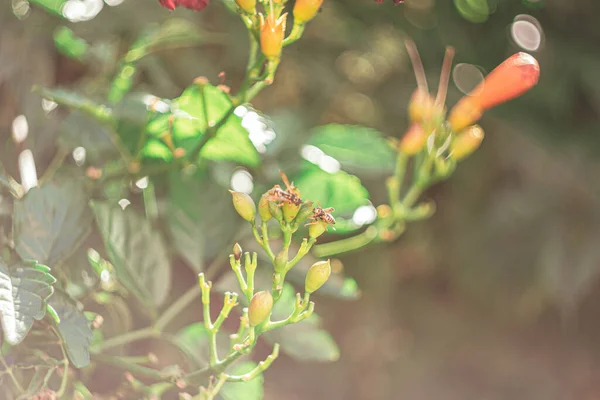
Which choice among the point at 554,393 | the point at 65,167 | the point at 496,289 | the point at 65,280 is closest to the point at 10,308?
the point at 65,280

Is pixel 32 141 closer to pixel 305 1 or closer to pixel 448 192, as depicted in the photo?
pixel 305 1

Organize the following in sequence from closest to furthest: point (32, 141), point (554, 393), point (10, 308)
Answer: point (10, 308), point (32, 141), point (554, 393)

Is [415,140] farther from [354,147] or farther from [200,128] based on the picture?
[200,128]

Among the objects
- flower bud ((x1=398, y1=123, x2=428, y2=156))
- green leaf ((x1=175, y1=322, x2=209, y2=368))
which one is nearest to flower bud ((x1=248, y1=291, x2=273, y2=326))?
green leaf ((x1=175, y1=322, x2=209, y2=368))

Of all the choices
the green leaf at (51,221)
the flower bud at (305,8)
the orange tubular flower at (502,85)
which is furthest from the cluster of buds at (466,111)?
the green leaf at (51,221)

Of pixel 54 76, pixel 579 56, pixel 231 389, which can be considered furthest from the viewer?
pixel 579 56

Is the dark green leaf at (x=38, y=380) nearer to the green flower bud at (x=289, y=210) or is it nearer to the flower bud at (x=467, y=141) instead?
the green flower bud at (x=289, y=210)

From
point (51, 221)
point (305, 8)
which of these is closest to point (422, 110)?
point (305, 8)

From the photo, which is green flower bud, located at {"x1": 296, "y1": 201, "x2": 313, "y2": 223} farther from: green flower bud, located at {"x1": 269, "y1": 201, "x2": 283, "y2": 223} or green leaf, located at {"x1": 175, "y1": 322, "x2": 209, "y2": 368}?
green leaf, located at {"x1": 175, "y1": 322, "x2": 209, "y2": 368}
